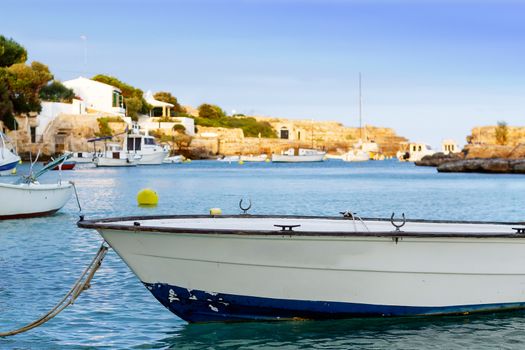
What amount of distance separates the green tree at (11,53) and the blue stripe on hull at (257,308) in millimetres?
65557

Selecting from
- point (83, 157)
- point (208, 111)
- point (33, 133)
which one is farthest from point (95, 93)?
point (208, 111)

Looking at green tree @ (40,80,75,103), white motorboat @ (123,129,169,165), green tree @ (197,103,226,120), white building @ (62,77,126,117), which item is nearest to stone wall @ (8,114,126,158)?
white building @ (62,77,126,117)

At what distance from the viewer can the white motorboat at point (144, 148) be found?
72250 millimetres

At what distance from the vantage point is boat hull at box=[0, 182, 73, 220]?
19766mm

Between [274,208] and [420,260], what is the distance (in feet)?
65.4

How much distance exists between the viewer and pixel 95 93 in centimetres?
8831

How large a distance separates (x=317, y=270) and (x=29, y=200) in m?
14.0

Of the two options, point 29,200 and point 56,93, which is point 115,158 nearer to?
point 56,93

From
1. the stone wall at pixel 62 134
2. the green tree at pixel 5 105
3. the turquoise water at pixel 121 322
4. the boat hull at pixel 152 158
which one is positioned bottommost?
the turquoise water at pixel 121 322

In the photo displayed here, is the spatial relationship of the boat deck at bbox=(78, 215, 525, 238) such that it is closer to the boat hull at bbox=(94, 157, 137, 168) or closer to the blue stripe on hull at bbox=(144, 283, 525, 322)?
the blue stripe on hull at bbox=(144, 283, 525, 322)

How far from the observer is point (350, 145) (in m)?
147

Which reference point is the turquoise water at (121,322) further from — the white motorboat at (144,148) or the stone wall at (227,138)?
the white motorboat at (144,148)

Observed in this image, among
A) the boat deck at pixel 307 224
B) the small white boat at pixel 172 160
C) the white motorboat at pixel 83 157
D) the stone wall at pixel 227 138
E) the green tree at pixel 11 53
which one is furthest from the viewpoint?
the small white boat at pixel 172 160

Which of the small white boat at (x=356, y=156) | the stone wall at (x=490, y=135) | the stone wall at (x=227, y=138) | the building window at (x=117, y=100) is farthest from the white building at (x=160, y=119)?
the stone wall at (x=490, y=135)
